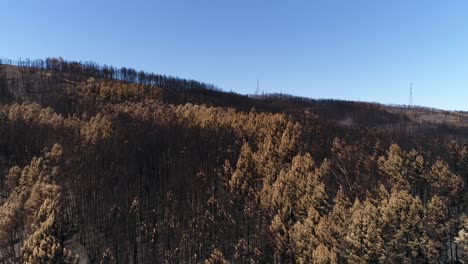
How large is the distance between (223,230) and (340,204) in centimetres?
1695

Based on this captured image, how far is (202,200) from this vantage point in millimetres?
54500

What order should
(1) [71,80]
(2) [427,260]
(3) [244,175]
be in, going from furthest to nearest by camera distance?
(1) [71,80]
(3) [244,175]
(2) [427,260]

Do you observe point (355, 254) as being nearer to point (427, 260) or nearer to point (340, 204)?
point (340, 204)

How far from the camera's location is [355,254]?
135ft

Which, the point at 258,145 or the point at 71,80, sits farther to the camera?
the point at 71,80

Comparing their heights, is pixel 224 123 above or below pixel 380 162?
above

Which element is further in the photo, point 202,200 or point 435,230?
point 202,200

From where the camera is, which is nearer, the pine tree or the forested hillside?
the forested hillside

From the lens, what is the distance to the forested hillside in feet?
134

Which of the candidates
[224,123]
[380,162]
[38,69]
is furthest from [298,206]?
[38,69]

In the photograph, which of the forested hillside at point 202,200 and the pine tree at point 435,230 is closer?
the forested hillside at point 202,200

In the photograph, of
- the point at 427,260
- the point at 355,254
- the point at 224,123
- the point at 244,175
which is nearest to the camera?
the point at 355,254

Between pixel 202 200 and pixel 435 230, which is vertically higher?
pixel 202 200

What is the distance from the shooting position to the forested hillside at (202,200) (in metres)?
40.8
